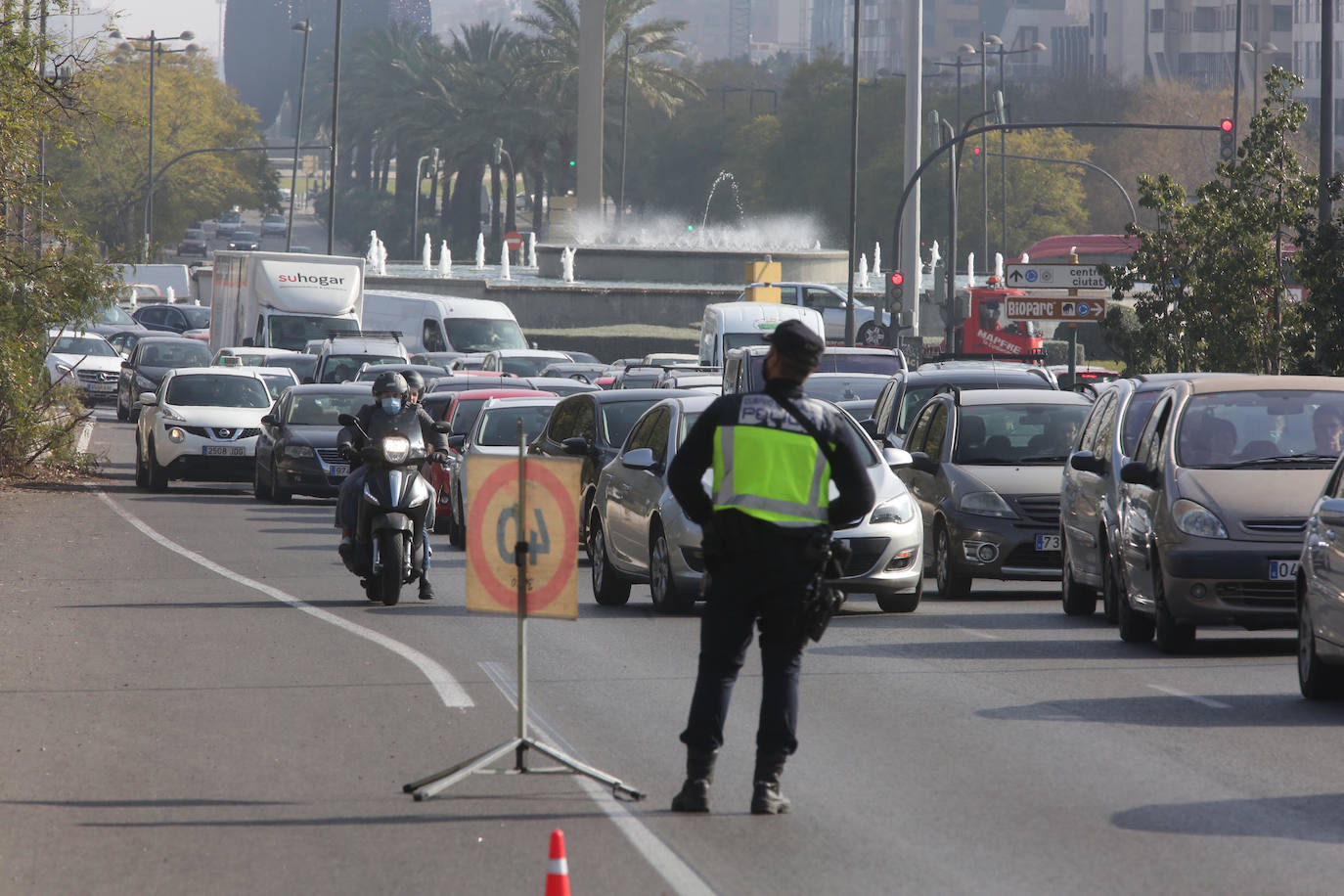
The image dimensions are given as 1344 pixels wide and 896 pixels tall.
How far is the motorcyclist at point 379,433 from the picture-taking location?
16156mm

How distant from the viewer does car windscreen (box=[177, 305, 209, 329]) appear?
2630 inches

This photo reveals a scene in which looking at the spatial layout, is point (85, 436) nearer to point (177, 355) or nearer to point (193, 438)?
point (177, 355)

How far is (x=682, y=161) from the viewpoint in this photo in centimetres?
11988

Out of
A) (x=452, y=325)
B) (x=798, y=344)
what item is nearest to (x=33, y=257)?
(x=452, y=325)

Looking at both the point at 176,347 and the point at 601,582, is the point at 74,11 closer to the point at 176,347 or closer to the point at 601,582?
the point at 601,582

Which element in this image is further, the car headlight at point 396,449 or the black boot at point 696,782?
the car headlight at point 396,449

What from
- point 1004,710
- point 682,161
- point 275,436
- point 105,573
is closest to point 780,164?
point 682,161

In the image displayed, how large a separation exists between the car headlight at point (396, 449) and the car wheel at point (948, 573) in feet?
13.9

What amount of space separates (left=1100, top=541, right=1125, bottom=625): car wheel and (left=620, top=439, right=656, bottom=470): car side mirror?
3.17 metres

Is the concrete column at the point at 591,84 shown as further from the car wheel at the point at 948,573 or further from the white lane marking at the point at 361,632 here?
the car wheel at the point at 948,573

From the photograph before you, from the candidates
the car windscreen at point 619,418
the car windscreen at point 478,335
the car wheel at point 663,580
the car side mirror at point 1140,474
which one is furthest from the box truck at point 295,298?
the car side mirror at point 1140,474

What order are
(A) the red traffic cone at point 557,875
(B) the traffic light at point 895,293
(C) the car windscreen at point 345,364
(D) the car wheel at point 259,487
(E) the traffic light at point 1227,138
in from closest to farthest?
(A) the red traffic cone at point 557,875, (D) the car wheel at point 259,487, (C) the car windscreen at point 345,364, (E) the traffic light at point 1227,138, (B) the traffic light at point 895,293

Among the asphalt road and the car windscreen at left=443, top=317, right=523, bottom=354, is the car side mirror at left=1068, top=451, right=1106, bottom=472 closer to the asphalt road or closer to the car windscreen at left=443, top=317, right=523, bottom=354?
the asphalt road

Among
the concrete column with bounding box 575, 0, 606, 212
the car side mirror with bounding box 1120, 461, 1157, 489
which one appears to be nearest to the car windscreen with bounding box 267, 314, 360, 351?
the car side mirror with bounding box 1120, 461, 1157, 489
